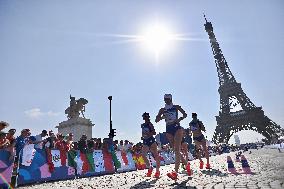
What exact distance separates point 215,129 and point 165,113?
207 ft

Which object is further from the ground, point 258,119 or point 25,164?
point 258,119

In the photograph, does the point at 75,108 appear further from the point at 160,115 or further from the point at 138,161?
the point at 160,115

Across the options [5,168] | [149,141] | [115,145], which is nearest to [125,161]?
[115,145]

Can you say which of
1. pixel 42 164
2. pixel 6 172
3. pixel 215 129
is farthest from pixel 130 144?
pixel 215 129

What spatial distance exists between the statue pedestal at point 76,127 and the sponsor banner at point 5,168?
13.1 meters

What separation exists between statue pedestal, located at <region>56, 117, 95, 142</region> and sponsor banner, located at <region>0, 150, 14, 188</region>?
43.0ft

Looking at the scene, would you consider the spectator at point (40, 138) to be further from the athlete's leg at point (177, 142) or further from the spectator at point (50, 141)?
the athlete's leg at point (177, 142)

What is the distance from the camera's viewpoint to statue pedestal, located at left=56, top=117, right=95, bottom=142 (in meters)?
21.8

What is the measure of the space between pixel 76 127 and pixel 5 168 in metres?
13.7

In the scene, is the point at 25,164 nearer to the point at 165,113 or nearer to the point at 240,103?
the point at 165,113

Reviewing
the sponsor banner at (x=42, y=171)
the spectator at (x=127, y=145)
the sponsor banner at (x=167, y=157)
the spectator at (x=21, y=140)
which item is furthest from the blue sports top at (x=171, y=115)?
the sponsor banner at (x=167, y=157)

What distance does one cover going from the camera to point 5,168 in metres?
8.20

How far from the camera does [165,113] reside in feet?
24.5

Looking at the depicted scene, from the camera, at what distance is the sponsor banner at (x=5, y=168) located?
7868 mm
